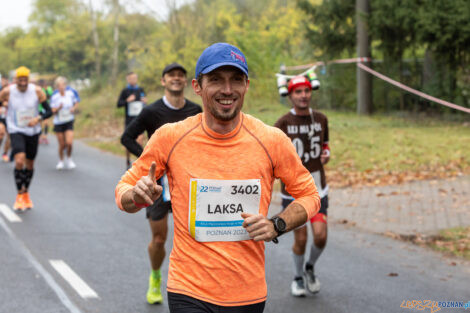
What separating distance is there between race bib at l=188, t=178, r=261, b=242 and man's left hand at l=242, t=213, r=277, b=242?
22 cm

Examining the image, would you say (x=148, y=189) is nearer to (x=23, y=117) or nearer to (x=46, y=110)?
(x=23, y=117)

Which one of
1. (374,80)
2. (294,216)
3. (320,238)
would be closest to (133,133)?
(320,238)

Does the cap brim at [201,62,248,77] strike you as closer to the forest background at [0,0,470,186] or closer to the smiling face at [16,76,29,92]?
the smiling face at [16,76,29,92]

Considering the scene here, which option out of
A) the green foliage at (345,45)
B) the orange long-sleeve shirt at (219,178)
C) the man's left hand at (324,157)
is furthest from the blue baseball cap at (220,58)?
the green foliage at (345,45)

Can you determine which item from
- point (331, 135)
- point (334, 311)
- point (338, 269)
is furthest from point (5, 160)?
point (334, 311)

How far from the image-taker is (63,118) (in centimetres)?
1483

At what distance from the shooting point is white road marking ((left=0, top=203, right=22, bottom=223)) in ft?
30.8

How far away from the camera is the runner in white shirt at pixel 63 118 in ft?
48.7

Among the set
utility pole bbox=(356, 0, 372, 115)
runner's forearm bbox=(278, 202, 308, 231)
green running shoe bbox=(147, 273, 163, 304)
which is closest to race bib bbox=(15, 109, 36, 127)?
green running shoe bbox=(147, 273, 163, 304)

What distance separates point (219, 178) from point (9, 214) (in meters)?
7.42

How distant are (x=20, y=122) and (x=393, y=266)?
20.0ft

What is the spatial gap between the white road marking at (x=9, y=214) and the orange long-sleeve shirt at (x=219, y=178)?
263 inches

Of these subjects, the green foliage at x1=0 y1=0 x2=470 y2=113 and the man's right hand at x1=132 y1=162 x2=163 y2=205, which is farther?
the green foliage at x1=0 y1=0 x2=470 y2=113

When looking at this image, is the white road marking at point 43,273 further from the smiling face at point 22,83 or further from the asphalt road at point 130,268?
the smiling face at point 22,83
